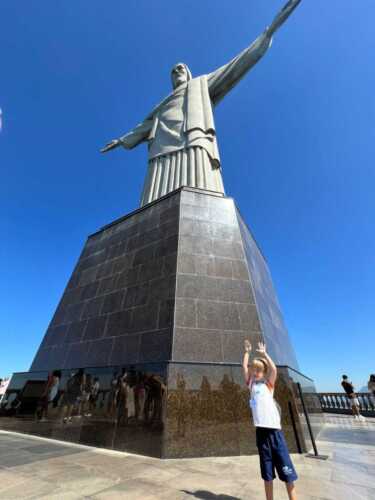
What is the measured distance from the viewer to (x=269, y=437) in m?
2.84

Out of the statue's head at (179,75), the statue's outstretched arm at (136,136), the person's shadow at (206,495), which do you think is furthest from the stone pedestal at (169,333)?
the statue's head at (179,75)

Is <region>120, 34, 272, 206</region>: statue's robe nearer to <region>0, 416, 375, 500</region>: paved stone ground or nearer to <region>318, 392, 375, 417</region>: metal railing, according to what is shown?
<region>0, 416, 375, 500</region>: paved stone ground

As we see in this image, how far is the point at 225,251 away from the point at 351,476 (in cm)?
564

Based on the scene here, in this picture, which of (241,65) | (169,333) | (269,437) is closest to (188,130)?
(241,65)

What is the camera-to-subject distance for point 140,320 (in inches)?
279

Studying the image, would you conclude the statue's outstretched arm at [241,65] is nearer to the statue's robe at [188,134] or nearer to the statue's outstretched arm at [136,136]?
the statue's robe at [188,134]

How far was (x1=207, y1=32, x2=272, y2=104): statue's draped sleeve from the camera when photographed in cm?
1428

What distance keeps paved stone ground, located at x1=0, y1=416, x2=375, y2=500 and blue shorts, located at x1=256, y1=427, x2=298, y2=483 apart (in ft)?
1.89

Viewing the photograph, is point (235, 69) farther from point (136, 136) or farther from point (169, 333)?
point (169, 333)

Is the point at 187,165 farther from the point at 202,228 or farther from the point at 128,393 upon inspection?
the point at 128,393

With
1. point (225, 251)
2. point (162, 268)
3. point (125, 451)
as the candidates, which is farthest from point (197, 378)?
point (225, 251)

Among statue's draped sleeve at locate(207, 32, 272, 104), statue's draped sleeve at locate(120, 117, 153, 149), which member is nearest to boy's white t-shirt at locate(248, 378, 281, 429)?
statue's draped sleeve at locate(120, 117, 153, 149)

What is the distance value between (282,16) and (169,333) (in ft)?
52.9

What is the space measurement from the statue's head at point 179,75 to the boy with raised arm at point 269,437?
1759 centimetres
